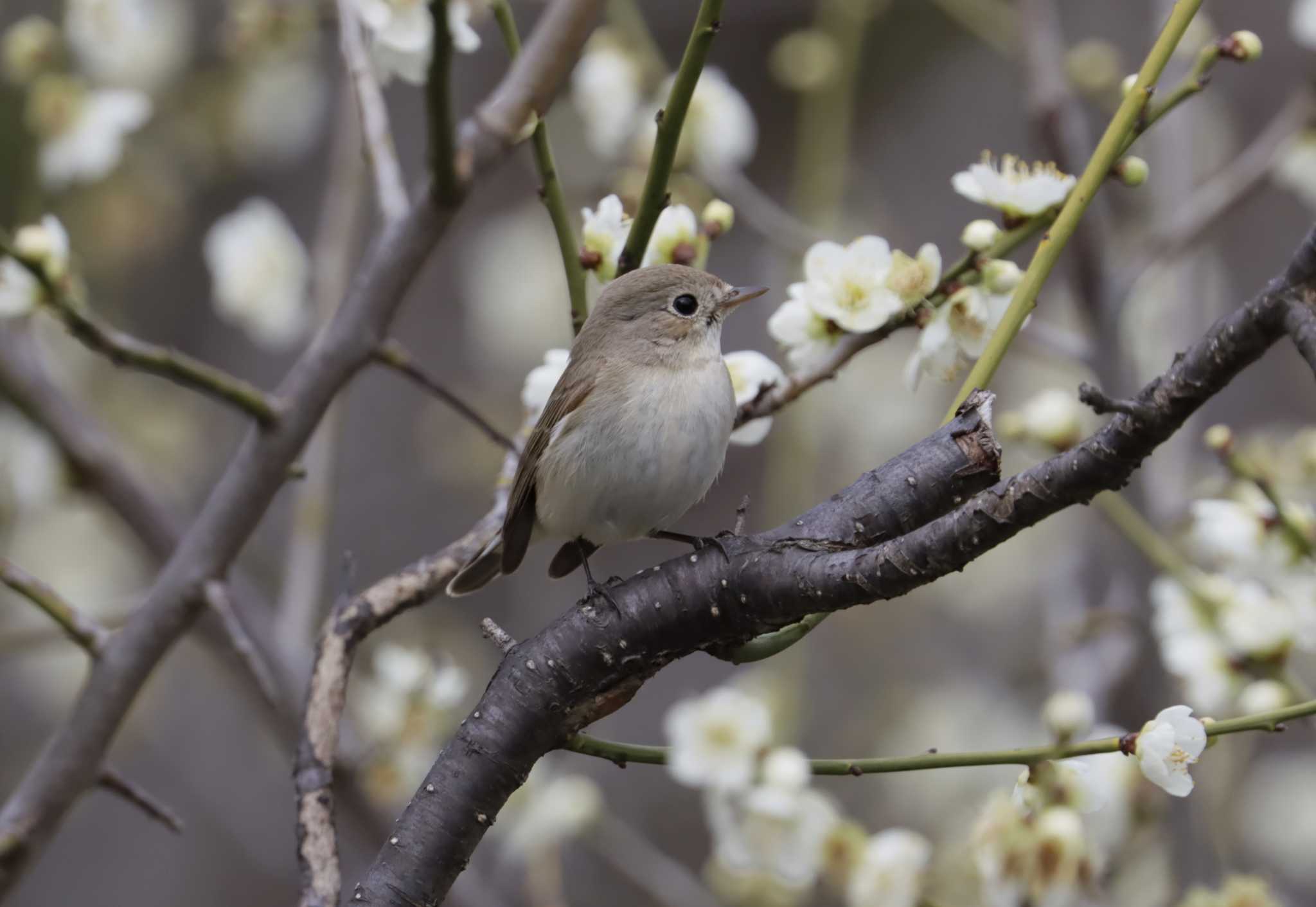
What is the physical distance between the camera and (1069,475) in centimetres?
128

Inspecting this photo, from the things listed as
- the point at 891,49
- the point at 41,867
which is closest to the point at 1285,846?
the point at 891,49

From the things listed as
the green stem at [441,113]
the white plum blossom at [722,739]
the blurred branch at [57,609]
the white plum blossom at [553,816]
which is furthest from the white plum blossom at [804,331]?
the white plum blossom at [553,816]

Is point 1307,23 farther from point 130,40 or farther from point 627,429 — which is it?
point 130,40

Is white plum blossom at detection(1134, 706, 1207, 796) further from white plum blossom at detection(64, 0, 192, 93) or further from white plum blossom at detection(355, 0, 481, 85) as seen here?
white plum blossom at detection(64, 0, 192, 93)

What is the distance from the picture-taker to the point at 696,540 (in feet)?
6.98

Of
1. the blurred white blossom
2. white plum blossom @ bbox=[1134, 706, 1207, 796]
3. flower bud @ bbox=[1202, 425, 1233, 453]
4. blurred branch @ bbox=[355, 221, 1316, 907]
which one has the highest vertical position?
the blurred white blossom

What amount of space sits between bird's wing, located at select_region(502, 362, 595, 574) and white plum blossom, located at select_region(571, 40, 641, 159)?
130cm

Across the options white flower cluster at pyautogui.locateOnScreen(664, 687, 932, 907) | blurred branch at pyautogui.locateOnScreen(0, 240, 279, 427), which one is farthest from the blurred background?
blurred branch at pyautogui.locateOnScreen(0, 240, 279, 427)

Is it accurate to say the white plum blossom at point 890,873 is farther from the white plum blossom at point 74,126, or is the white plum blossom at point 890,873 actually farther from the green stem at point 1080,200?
the white plum blossom at point 74,126

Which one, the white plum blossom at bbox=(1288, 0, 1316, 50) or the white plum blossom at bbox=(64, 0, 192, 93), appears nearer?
the white plum blossom at bbox=(1288, 0, 1316, 50)

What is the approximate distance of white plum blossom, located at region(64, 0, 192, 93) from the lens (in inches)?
149

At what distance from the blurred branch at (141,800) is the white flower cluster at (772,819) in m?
0.88

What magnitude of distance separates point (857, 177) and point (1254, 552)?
494 centimetres

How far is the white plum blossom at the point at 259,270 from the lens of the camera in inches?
158
